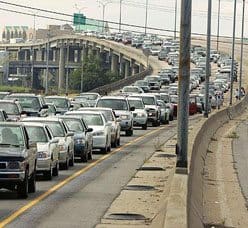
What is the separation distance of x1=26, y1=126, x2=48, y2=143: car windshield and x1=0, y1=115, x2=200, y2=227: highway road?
112 centimetres

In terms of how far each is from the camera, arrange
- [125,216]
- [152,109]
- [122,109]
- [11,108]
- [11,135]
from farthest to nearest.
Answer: [152,109], [122,109], [11,108], [11,135], [125,216]

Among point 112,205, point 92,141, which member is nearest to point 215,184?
point 92,141

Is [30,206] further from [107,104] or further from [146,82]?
[146,82]

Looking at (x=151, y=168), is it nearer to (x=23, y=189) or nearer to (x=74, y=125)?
(x=74, y=125)

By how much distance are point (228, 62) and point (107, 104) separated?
105606mm

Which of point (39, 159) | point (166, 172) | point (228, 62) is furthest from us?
point (228, 62)

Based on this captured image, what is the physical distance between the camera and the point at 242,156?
42.2 meters

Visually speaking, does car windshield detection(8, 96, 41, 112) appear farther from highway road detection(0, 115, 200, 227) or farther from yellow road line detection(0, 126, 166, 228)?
highway road detection(0, 115, 200, 227)

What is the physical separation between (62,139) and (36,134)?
2203mm

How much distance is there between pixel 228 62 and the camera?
15325 cm

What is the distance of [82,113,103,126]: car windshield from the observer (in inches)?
1443

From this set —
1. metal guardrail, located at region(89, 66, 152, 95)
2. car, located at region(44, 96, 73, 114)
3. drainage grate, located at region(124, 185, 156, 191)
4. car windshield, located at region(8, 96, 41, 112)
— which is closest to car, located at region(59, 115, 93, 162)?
drainage grate, located at region(124, 185, 156, 191)

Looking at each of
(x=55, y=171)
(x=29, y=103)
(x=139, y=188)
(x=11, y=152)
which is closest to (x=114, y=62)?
(x=29, y=103)

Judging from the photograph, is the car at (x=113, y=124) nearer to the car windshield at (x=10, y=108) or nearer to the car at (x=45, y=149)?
the car windshield at (x=10, y=108)
